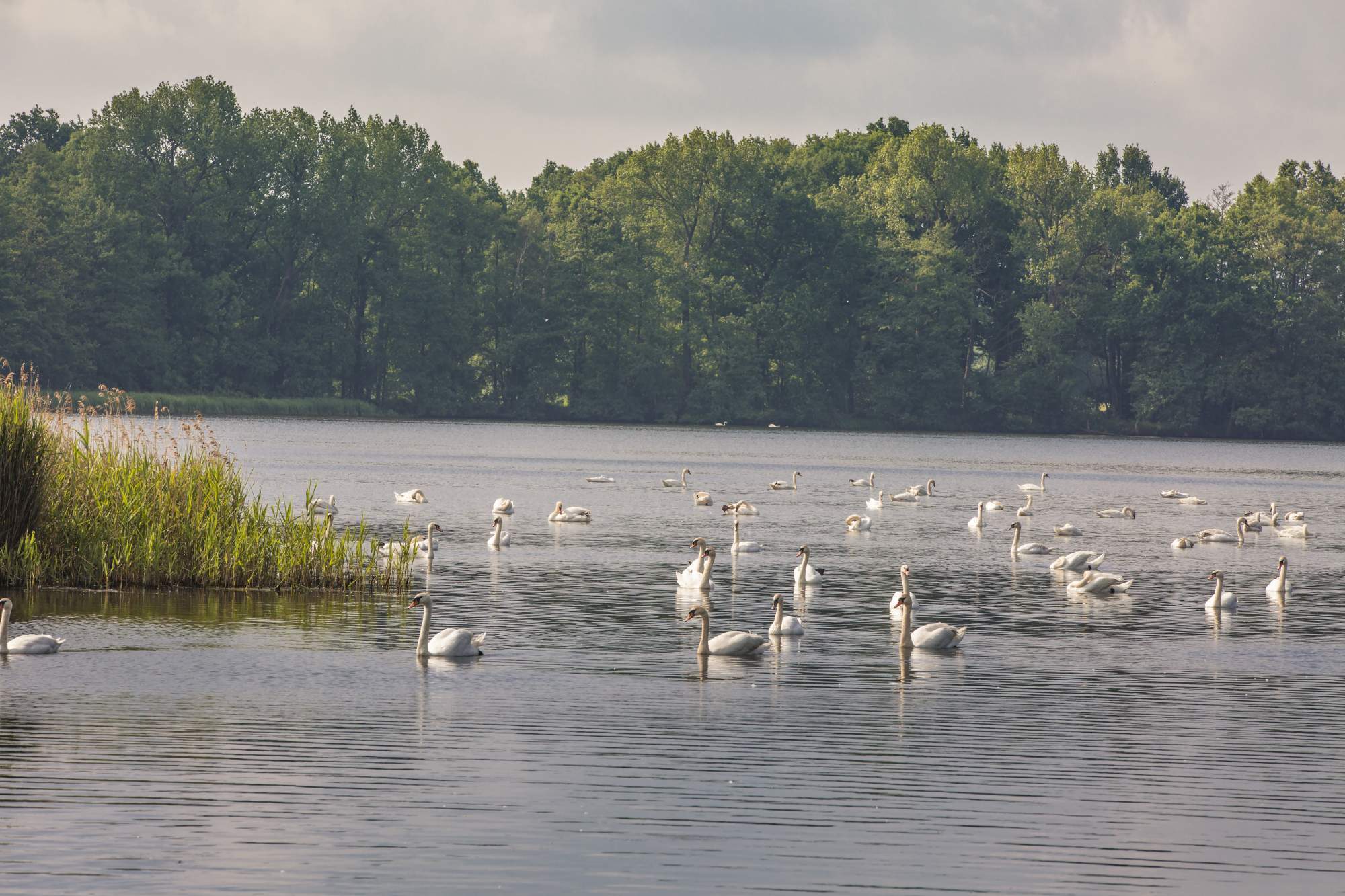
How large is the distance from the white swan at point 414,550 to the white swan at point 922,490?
1176 inches

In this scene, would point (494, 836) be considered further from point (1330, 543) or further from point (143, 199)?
point (143, 199)

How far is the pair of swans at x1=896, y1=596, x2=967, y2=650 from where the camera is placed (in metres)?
24.5

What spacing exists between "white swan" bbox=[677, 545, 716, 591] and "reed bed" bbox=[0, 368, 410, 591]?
683 cm

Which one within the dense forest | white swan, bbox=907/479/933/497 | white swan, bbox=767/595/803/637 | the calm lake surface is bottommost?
the calm lake surface

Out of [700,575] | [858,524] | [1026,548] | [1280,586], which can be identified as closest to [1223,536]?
[1026,548]

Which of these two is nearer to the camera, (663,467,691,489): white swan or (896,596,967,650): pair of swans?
(896,596,967,650): pair of swans

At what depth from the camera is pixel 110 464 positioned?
28.0 meters

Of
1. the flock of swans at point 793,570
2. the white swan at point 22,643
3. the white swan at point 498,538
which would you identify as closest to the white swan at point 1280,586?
the flock of swans at point 793,570

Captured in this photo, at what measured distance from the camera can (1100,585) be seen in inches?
1334

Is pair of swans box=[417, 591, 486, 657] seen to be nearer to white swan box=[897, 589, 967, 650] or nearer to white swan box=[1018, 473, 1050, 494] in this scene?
white swan box=[897, 589, 967, 650]

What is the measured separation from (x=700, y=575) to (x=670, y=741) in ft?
47.2

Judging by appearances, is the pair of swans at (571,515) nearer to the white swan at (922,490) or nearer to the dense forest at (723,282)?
the white swan at (922,490)

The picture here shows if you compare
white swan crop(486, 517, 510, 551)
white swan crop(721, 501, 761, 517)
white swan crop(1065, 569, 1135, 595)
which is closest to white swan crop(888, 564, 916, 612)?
white swan crop(1065, 569, 1135, 595)

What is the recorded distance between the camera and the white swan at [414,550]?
3098cm
